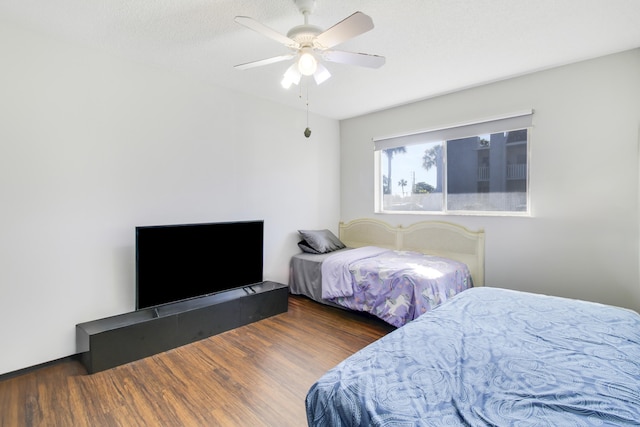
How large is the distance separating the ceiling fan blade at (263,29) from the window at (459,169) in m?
2.51

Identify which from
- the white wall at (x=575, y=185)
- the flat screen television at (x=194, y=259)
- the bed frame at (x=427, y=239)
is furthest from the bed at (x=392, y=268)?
the flat screen television at (x=194, y=259)

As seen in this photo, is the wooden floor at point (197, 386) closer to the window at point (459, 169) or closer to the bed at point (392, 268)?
the bed at point (392, 268)

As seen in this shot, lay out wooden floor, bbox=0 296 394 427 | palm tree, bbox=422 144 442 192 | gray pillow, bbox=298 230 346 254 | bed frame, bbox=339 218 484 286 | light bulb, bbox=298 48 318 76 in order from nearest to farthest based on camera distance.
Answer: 1. wooden floor, bbox=0 296 394 427
2. light bulb, bbox=298 48 318 76
3. bed frame, bbox=339 218 484 286
4. palm tree, bbox=422 144 442 192
5. gray pillow, bbox=298 230 346 254

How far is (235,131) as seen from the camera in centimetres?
345

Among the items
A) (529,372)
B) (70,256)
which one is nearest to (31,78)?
(70,256)

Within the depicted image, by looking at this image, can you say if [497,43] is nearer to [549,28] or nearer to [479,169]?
[549,28]

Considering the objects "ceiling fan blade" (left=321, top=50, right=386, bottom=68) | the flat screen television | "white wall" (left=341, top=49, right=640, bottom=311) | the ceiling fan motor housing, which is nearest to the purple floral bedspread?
"white wall" (left=341, top=49, right=640, bottom=311)

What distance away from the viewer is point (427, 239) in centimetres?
384

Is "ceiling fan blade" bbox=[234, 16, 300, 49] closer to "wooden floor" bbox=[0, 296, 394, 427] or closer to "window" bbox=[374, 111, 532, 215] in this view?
"wooden floor" bbox=[0, 296, 394, 427]

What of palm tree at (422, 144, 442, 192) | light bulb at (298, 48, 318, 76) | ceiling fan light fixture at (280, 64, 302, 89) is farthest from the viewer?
palm tree at (422, 144, 442, 192)

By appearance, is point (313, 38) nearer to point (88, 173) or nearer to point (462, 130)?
point (88, 173)

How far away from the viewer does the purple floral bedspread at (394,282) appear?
2760 mm

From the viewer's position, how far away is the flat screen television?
100 inches

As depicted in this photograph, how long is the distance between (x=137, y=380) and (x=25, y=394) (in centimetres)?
Result: 67
